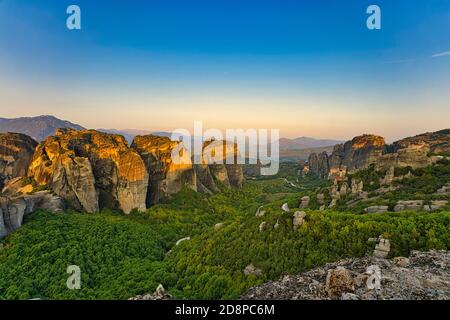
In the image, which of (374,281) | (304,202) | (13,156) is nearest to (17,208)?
(13,156)

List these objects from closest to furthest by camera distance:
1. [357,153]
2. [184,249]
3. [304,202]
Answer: [184,249]
[304,202]
[357,153]

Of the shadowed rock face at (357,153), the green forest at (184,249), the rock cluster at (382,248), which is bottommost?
the green forest at (184,249)

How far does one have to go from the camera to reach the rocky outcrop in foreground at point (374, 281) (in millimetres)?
9906

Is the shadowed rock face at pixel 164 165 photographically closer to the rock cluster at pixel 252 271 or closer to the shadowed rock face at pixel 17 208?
the shadowed rock face at pixel 17 208

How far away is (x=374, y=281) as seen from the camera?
1046cm

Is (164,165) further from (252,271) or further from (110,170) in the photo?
(252,271)

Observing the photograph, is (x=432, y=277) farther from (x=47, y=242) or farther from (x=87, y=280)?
(x=47, y=242)

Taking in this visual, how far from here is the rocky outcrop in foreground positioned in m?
9.91

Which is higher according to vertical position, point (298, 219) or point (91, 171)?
point (91, 171)

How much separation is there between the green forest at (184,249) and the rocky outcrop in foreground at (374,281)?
106 centimetres

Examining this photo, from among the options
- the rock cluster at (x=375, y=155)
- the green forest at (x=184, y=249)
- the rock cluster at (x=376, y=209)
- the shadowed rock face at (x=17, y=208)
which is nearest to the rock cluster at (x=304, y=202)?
the green forest at (x=184, y=249)

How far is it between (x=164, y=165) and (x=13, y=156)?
→ 21.4m

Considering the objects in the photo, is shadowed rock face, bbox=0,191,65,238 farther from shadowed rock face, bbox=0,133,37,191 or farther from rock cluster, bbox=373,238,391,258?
rock cluster, bbox=373,238,391,258

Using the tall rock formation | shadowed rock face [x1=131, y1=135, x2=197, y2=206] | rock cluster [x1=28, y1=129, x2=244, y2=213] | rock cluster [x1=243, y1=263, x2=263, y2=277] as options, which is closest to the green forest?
rock cluster [x1=243, y1=263, x2=263, y2=277]
